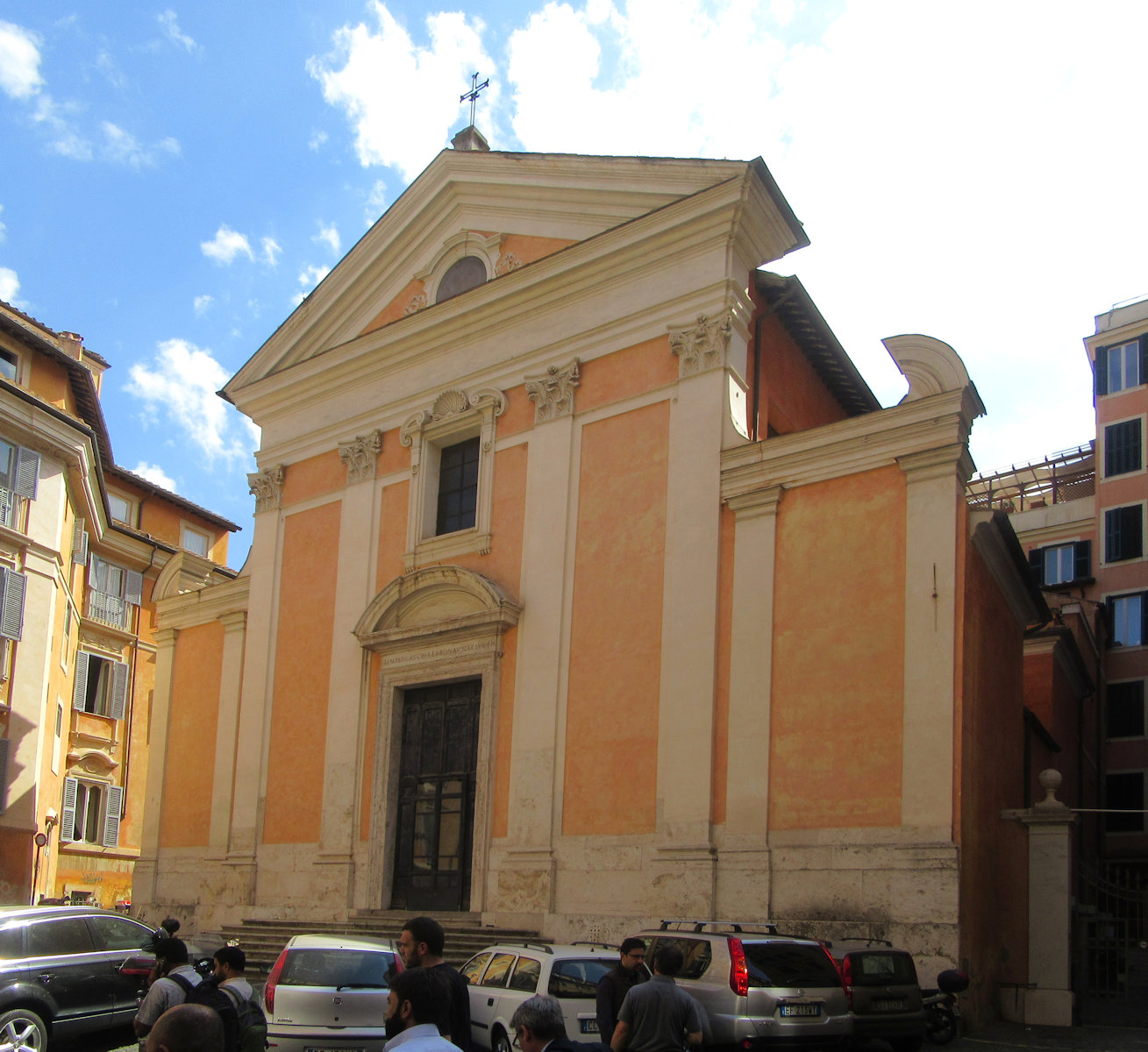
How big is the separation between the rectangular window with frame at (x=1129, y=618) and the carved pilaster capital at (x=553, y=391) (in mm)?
23220

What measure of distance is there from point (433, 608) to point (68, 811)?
16.3m

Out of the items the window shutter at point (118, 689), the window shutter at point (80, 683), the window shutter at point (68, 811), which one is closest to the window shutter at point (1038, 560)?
the window shutter at point (118, 689)

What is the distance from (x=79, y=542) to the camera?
97.5ft

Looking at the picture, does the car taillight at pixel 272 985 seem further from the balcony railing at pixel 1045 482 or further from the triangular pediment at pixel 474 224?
the balcony railing at pixel 1045 482

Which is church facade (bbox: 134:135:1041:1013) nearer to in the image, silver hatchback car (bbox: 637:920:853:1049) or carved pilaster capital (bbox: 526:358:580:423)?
carved pilaster capital (bbox: 526:358:580:423)

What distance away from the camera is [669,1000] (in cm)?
698

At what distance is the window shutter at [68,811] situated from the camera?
1188 inches

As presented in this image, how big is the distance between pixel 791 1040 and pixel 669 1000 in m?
3.36

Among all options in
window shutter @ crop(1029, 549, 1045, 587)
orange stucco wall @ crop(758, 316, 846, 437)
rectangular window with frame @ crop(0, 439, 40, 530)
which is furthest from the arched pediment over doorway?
window shutter @ crop(1029, 549, 1045, 587)

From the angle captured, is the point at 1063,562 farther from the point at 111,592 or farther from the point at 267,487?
the point at 111,592

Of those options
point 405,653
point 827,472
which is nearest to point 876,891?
point 827,472

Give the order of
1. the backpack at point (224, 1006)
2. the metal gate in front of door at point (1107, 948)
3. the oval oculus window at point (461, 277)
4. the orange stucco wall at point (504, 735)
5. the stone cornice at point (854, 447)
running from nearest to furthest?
the backpack at point (224, 1006) < the stone cornice at point (854, 447) < the metal gate in front of door at point (1107, 948) < the orange stucco wall at point (504, 735) < the oval oculus window at point (461, 277)

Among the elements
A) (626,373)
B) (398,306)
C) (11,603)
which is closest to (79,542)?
(11,603)

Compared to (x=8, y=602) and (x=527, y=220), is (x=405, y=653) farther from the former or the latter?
(x=8, y=602)
